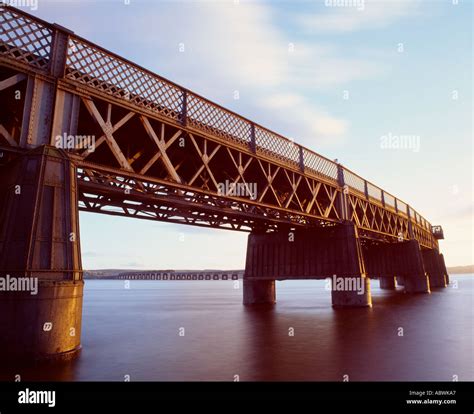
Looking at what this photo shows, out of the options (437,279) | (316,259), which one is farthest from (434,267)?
(316,259)

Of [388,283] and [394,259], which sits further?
[388,283]

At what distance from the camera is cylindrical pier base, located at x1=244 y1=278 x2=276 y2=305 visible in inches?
1471

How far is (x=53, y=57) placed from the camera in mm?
13109

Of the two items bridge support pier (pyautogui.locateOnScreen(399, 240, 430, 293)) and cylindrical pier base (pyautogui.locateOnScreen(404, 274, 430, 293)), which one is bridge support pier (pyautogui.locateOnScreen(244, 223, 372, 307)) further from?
cylindrical pier base (pyautogui.locateOnScreen(404, 274, 430, 293))

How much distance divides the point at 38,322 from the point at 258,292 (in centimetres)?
2925

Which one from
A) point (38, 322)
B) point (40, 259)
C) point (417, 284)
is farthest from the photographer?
point (417, 284)

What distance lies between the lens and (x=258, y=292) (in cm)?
3781

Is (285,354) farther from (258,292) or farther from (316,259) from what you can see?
(258,292)

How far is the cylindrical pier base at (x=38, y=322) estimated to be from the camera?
401 inches

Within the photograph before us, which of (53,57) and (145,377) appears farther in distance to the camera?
(53,57)

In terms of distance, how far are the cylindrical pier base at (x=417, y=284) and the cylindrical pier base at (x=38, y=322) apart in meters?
54.8

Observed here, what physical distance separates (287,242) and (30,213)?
2634 cm

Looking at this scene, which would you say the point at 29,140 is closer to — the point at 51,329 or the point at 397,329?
the point at 51,329
